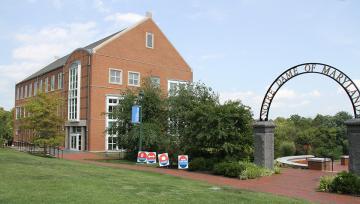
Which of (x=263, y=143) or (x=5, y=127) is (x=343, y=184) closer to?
(x=263, y=143)

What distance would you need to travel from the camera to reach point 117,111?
3053cm

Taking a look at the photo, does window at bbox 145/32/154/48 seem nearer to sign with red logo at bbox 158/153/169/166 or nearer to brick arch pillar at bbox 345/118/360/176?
sign with red logo at bbox 158/153/169/166

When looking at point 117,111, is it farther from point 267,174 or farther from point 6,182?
point 6,182

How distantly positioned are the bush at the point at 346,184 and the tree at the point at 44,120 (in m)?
23.1

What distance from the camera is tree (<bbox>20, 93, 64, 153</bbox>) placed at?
30.7 m

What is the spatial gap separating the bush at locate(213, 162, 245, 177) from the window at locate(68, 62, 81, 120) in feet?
88.5

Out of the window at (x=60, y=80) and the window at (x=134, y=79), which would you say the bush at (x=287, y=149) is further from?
the window at (x=60, y=80)

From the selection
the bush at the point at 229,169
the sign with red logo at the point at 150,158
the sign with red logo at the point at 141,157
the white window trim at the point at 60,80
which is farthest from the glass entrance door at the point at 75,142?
the bush at the point at 229,169

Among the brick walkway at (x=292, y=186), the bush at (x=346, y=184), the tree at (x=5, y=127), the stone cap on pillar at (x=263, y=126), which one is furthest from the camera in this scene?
the tree at (x=5, y=127)

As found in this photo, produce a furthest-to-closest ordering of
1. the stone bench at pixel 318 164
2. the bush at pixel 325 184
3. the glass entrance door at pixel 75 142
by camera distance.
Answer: the glass entrance door at pixel 75 142
the stone bench at pixel 318 164
the bush at pixel 325 184

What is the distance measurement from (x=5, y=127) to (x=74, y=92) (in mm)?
17512

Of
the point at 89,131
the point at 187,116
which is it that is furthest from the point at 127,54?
the point at 187,116

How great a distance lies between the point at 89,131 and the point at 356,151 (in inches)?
1176

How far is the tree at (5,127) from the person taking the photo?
1930 inches
